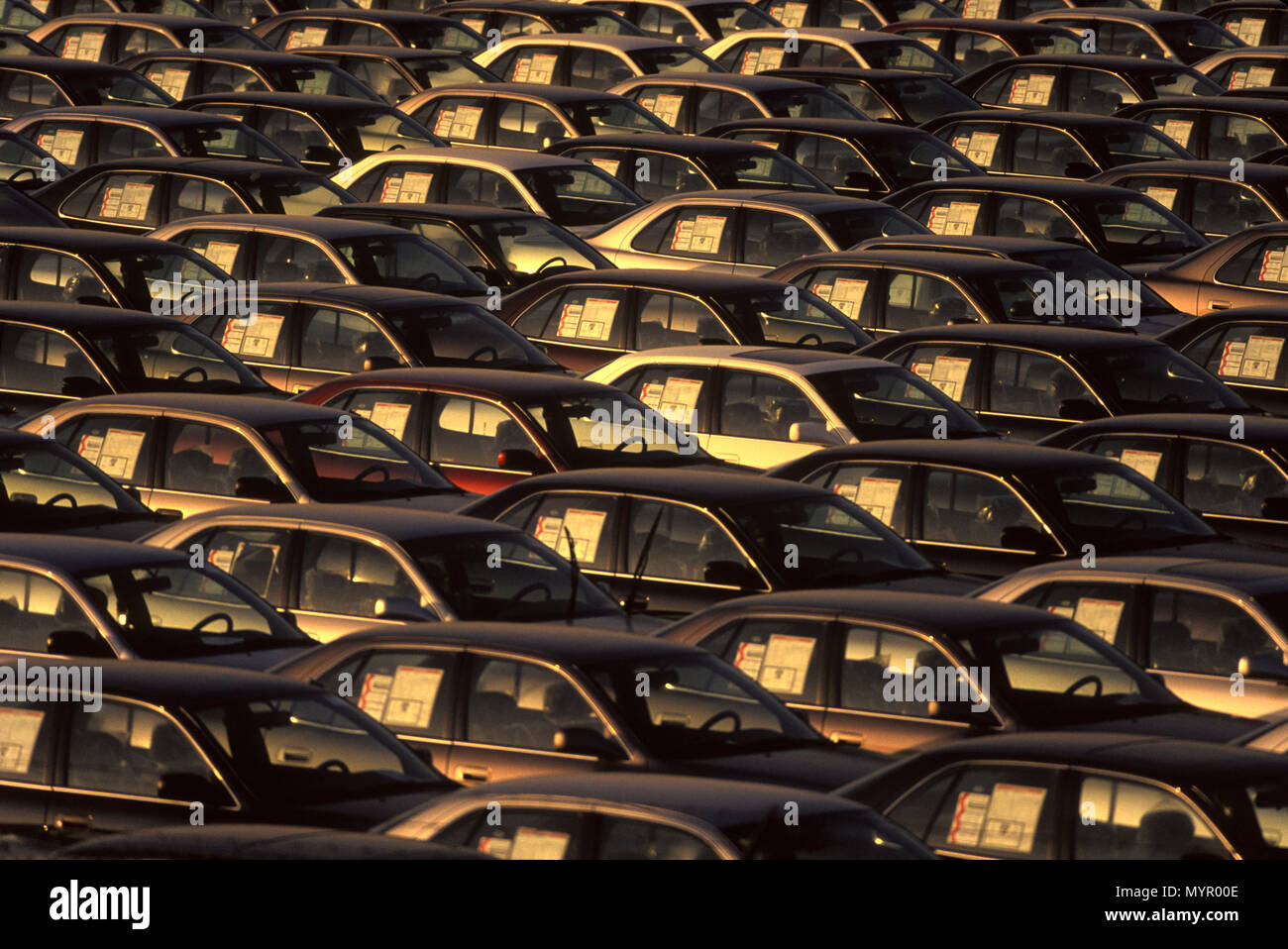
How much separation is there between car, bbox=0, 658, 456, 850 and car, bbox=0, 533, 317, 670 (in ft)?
5.31

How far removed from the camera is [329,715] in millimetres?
10227

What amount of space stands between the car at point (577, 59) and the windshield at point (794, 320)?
11.6m

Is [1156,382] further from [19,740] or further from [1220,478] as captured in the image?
[19,740]

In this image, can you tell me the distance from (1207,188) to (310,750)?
1644cm

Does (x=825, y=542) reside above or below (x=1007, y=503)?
below

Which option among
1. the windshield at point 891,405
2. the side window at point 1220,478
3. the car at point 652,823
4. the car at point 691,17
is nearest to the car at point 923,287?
the windshield at point 891,405

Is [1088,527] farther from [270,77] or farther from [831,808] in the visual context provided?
[270,77]

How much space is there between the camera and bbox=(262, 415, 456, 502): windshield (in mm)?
14945

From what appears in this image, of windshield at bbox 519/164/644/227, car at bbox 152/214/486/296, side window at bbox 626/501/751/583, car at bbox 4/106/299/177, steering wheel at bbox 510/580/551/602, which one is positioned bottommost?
steering wheel at bbox 510/580/551/602

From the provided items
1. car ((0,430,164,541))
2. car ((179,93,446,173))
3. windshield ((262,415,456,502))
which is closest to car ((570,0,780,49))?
car ((179,93,446,173))

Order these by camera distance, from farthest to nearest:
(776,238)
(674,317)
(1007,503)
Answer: (776,238) < (674,317) < (1007,503)

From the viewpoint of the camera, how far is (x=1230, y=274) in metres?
22.3

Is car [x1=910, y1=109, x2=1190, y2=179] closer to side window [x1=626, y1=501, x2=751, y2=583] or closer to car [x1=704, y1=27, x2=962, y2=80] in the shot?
car [x1=704, y1=27, x2=962, y2=80]

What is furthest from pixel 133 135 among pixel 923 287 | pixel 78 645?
pixel 78 645
